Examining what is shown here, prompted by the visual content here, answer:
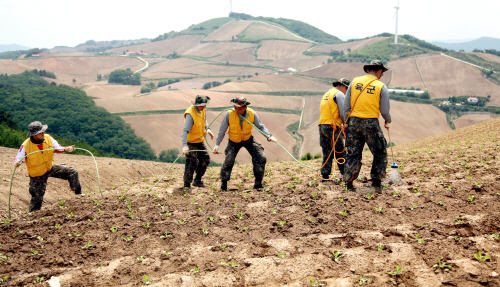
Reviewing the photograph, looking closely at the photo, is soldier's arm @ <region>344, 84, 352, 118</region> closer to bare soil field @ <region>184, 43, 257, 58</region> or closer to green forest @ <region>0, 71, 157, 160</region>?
green forest @ <region>0, 71, 157, 160</region>

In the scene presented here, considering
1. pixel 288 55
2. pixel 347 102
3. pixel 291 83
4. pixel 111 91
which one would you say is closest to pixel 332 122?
pixel 347 102

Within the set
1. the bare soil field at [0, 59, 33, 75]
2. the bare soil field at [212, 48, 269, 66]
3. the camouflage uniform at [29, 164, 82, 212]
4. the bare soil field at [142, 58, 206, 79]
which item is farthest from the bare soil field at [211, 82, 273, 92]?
the camouflage uniform at [29, 164, 82, 212]

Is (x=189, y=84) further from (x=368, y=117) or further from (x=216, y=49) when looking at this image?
(x=368, y=117)

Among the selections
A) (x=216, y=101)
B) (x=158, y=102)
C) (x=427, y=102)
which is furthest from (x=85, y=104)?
(x=427, y=102)

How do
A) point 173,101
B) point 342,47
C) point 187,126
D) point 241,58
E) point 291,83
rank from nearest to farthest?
point 187,126 < point 173,101 < point 291,83 < point 241,58 < point 342,47

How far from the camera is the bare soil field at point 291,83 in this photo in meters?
95.0

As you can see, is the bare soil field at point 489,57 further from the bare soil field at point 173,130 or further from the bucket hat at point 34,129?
the bucket hat at point 34,129

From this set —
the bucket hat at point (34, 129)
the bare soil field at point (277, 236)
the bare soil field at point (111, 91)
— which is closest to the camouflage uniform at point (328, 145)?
the bare soil field at point (277, 236)

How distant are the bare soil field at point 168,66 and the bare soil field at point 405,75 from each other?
73948mm

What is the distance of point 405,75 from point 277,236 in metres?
98.5

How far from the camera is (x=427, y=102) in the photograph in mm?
77188

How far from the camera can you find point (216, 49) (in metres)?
168

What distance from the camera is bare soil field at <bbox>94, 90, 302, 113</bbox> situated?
71.6 m

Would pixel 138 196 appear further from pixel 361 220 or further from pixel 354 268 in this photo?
pixel 354 268
